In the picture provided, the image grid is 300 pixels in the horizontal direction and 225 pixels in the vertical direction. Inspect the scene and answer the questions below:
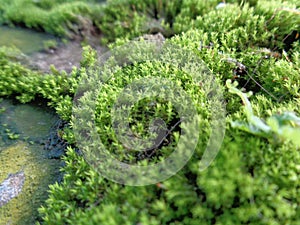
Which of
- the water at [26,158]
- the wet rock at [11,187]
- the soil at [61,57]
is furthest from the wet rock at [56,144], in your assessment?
Result: the soil at [61,57]

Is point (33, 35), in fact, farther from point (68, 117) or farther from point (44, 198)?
point (44, 198)

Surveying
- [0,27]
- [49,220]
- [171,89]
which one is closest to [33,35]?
[0,27]

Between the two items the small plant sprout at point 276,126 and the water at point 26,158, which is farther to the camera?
the water at point 26,158

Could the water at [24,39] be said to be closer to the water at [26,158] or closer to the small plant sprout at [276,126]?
the water at [26,158]

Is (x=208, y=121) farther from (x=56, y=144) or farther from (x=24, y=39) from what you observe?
(x=24, y=39)

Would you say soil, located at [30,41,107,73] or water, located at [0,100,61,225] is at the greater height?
water, located at [0,100,61,225]

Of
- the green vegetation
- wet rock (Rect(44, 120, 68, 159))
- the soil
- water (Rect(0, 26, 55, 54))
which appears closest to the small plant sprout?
the green vegetation

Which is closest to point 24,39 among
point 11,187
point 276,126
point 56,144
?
point 56,144

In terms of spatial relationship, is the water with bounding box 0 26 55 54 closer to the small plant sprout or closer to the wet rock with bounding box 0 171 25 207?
the wet rock with bounding box 0 171 25 207
